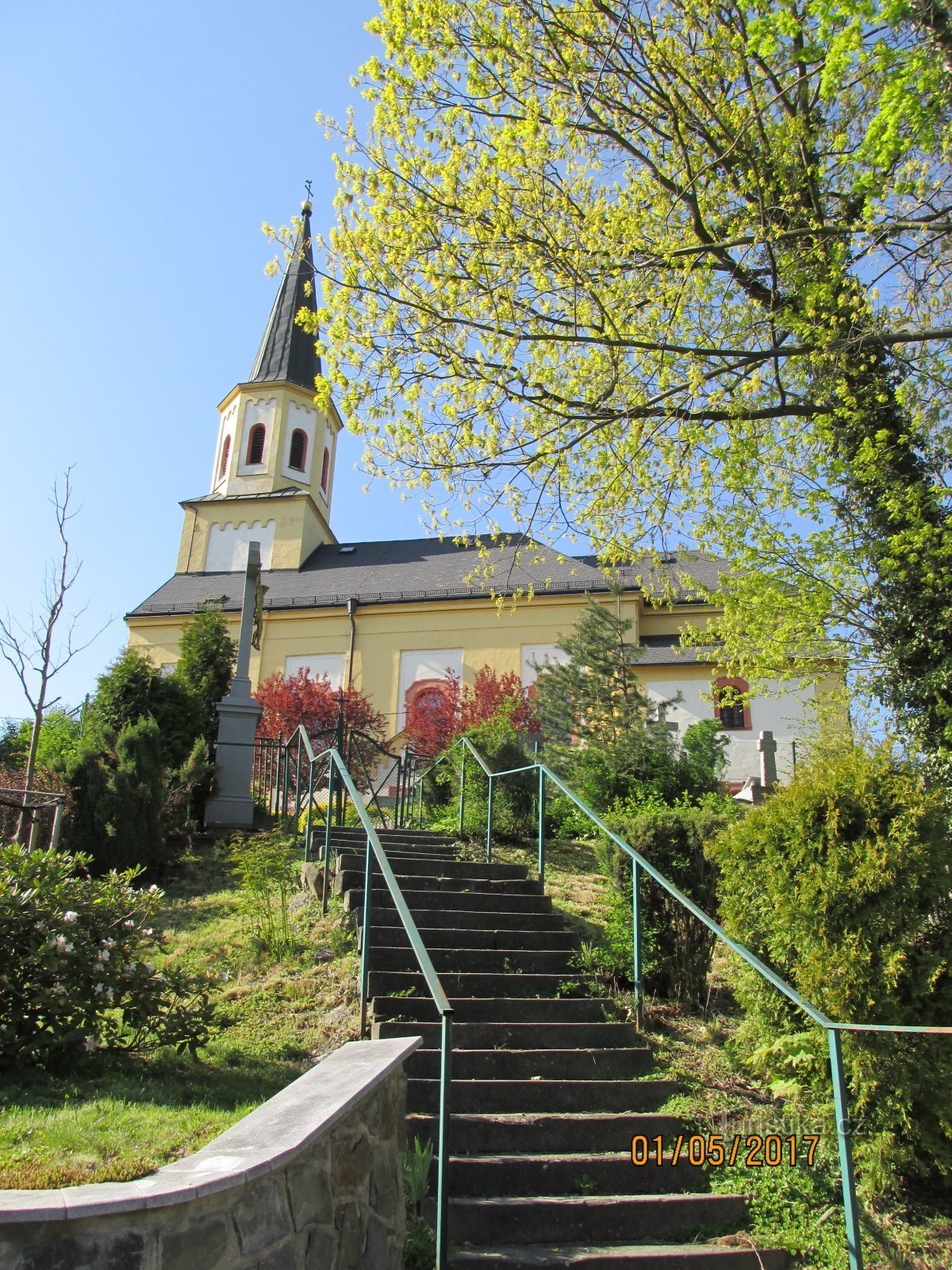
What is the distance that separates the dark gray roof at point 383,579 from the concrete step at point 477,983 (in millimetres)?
21219

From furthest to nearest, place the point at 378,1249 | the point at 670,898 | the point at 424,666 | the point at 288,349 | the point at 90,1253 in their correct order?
the point at 288,349 → the point at 424,666 → the point at 670,898 → the point at 378,1249 → the point at 90,1253

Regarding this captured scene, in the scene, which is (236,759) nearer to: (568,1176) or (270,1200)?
(568,1176)

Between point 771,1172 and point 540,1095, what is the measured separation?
1210 mm

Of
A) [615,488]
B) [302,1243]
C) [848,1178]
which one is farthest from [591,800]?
[302,1243]

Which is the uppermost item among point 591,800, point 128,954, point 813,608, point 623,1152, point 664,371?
point 664,371

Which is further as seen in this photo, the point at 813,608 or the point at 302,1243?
the point at 813,608

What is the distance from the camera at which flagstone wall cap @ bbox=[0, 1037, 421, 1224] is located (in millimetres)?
2268

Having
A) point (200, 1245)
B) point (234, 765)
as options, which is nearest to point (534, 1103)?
point (200, 1245)

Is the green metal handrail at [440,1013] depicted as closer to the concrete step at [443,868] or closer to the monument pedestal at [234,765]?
the concrete step at [443,868]

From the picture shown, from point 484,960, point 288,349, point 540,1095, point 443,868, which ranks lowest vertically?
point 540,1095

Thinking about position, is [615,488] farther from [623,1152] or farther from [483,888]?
[623,1152]

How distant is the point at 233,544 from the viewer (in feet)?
117

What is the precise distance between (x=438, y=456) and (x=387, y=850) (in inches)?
151

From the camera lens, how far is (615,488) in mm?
10281
